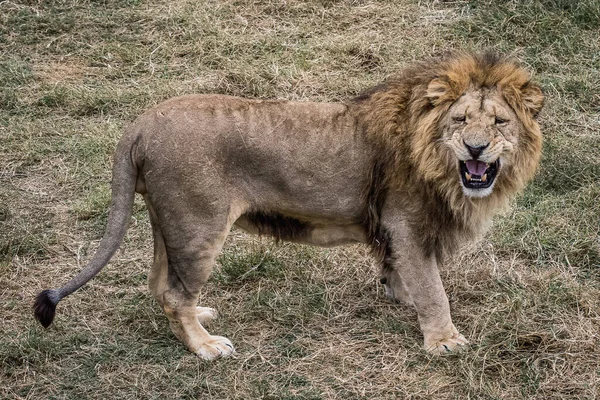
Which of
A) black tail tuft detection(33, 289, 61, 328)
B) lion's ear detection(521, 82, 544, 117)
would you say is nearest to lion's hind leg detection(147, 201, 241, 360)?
black tail tuft detection(33, 289, 61, 328)

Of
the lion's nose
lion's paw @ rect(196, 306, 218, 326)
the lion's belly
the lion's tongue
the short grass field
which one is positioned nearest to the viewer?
the lion's nose

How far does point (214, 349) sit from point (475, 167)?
152 centimetres

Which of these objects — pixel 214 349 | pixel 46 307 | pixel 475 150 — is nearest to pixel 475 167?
pixel 475 150

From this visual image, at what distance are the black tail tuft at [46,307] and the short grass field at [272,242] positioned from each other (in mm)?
373

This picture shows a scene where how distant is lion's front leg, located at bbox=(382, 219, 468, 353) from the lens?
14.8 feet

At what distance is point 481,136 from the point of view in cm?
408

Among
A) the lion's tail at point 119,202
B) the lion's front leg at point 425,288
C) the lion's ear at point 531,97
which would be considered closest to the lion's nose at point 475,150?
the lion's ear at point 531,97

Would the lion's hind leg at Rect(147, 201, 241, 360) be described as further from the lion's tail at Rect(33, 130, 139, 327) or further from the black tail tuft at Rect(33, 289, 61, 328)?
the black tail tuft at Rect(33, 289, 61, 328)

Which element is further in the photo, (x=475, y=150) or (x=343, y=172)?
(x=343, y=172)

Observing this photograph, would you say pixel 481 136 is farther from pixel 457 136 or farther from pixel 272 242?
pixel 272 242

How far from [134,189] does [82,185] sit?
2080mm

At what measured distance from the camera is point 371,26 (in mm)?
8344

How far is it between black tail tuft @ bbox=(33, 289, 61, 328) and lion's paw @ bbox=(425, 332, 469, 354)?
1754 mm

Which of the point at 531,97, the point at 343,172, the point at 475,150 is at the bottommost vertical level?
the point at 343,172
